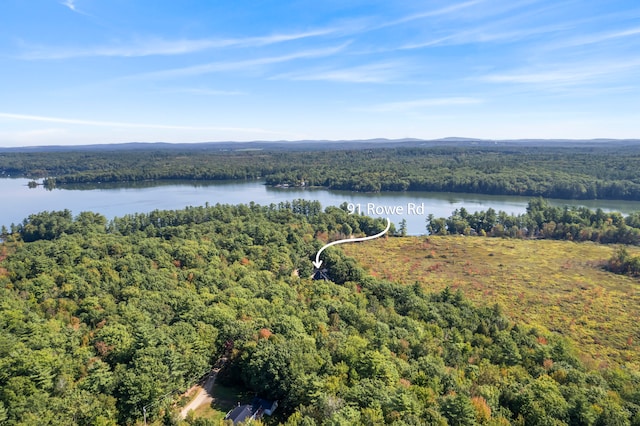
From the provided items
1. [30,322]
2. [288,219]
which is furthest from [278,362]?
[288,219]

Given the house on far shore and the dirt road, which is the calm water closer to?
the dirt road

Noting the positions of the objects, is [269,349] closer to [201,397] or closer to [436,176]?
[201,397]

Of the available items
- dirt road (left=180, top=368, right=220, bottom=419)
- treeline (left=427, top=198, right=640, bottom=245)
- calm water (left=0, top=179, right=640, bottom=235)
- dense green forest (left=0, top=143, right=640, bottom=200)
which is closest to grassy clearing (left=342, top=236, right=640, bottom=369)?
treeline (left=427, top=198, right=640, bottom=245)

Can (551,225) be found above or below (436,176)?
below

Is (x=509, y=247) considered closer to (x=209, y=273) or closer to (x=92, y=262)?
(x=209, y=273)

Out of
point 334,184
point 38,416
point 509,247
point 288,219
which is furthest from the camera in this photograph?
point 334,184

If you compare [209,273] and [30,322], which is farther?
[209,273]

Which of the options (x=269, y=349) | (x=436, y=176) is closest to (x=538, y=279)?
(x=269, y=349)
